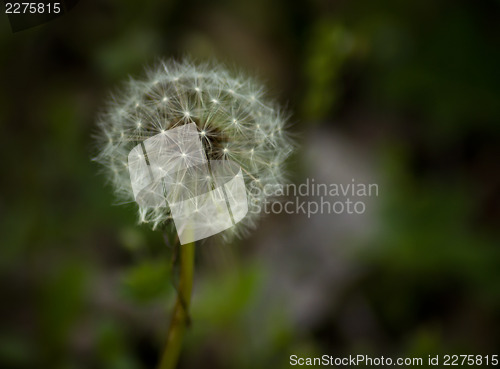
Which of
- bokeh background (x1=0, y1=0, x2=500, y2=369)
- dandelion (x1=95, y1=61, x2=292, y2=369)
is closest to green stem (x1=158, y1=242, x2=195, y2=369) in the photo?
dandelion (x1=95, y1=61, x2=292, y2=369)

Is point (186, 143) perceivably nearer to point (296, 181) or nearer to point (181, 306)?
point (181, 306)

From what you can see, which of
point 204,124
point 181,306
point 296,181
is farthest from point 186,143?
point 296,181

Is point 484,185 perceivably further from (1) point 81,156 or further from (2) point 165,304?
(1) point 81,156

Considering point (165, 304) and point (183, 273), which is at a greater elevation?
point (183, 273)

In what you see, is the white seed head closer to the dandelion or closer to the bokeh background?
the dandelion

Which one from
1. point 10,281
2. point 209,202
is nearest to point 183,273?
point 209,202
